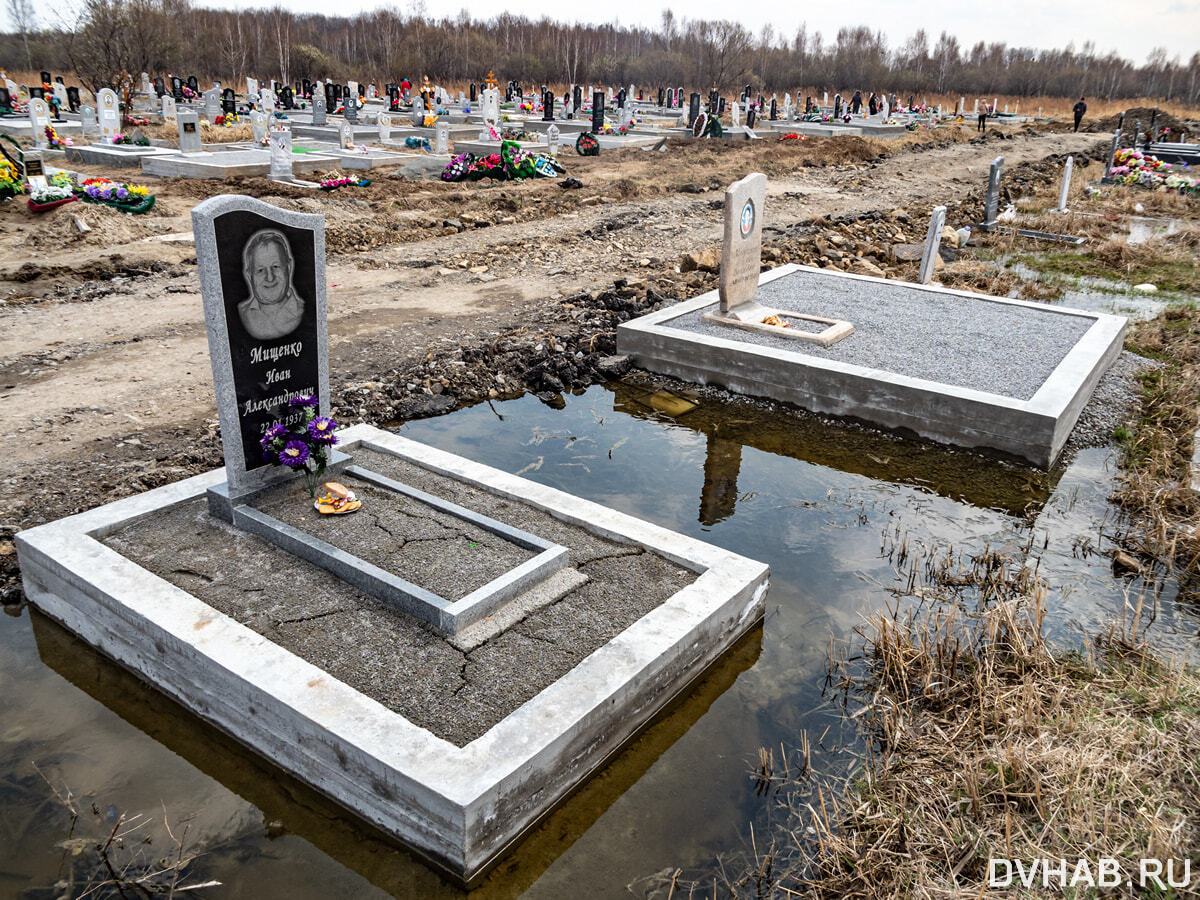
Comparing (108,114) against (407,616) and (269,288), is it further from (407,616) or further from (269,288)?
(407,616)

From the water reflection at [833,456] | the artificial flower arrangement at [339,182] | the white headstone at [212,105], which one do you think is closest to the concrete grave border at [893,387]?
the water reflection at [833,456]

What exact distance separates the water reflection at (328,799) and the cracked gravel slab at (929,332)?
4.71 metres

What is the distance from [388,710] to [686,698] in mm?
1639

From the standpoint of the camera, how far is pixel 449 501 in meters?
5.74

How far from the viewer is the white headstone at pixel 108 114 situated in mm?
23047

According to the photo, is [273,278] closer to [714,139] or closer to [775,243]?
[775,243]

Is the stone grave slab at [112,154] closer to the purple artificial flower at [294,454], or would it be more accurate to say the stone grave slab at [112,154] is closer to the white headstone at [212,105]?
the white headstone at [212,105]

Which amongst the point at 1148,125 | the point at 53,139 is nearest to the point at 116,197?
the point at 53,139

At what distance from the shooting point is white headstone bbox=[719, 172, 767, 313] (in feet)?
30.3

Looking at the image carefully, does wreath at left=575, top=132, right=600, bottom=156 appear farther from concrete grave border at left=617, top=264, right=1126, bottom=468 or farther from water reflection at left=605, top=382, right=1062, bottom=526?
water reflection at left=605, top=382, right=1062, bottom=526

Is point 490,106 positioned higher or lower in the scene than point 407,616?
higher

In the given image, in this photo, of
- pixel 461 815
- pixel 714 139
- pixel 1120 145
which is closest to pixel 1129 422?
pixel 461 815

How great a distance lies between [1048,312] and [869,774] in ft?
28.8

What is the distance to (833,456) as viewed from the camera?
757cm
